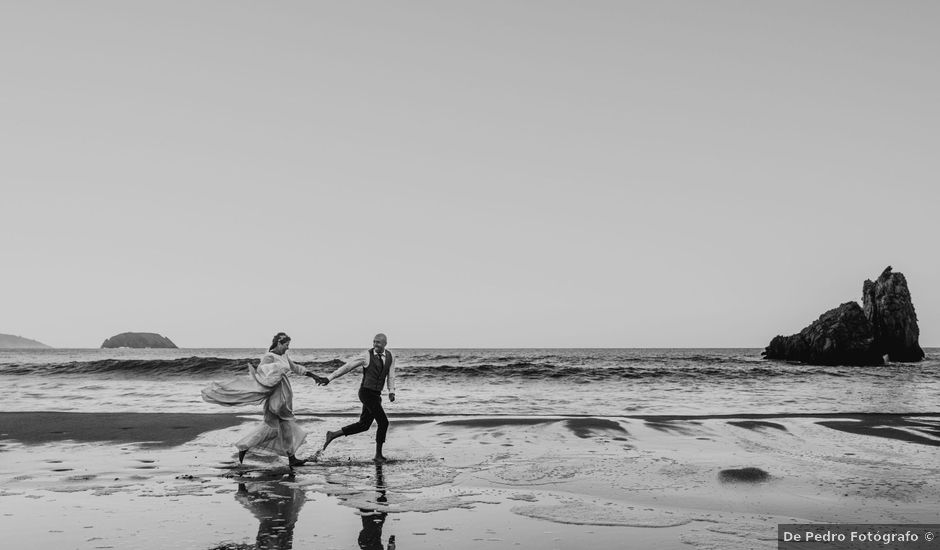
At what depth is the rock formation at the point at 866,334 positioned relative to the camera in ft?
220

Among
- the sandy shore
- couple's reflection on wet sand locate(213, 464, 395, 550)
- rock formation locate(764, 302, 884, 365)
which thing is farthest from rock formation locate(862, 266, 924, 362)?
couple's reflection on wet sand locate(213, 464, 395, 550)

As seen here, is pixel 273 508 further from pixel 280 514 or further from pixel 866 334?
pixel 866 334

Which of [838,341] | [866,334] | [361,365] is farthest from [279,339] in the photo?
[866,334]

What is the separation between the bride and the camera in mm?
10172

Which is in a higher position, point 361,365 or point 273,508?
point 361,365

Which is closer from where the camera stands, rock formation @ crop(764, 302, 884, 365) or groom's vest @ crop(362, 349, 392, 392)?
groom's vest @ crop(362, 349, 392, 392)

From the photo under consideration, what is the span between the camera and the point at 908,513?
6945 millimetres

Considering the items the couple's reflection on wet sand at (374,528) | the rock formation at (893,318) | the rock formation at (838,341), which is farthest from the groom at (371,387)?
the rock formation at (893,318)

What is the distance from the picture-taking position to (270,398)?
34.3ft

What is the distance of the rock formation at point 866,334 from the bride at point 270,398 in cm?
6926

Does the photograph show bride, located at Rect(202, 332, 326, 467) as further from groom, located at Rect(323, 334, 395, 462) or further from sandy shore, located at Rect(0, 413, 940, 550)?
groom, located at Rect(323, 334, 395, 462)

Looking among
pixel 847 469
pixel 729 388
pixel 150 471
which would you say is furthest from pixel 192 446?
pixel 729 388

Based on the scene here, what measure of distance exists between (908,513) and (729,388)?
24.8m

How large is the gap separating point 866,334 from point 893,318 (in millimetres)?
10328
